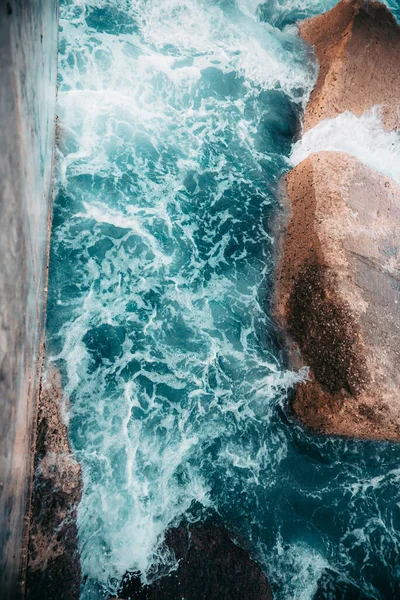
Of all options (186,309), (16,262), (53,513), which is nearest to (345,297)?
(186,309)

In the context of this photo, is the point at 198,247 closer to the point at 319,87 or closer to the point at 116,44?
the point at 319,87

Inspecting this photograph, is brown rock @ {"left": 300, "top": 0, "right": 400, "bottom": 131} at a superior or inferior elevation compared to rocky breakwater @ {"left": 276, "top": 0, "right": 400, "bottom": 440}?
superior

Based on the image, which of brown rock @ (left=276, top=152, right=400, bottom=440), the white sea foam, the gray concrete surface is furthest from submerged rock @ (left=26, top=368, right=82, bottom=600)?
the white sea foam

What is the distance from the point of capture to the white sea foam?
292 inches

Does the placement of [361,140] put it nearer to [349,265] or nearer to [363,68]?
[363,68]

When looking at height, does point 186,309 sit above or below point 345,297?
below

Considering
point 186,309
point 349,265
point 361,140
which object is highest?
point 361,140

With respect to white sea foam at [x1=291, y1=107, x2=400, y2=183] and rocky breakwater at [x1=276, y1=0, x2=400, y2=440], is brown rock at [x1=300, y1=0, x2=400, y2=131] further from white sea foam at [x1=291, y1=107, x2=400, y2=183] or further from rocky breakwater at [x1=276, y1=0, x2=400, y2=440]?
white sea foam at [x1=291, y1=107, x2=400, y2=183]

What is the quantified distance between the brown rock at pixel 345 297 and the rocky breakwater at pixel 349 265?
15mm

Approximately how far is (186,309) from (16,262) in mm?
4791

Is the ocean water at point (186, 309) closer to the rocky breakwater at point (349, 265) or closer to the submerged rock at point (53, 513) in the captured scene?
the submerged rock at point (53, 513)

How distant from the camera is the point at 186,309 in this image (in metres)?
6.38

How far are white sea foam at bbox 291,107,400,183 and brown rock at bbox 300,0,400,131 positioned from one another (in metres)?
0.18

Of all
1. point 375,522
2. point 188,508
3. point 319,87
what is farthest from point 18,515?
point 319,87
